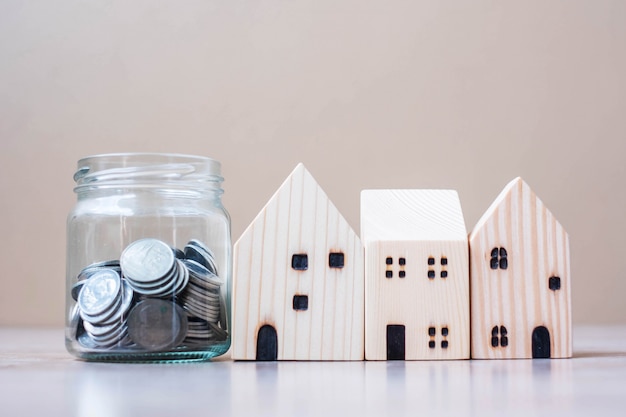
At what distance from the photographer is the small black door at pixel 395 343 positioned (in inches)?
42.5

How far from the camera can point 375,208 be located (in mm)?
1166

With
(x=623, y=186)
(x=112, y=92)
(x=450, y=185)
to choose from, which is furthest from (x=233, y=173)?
(x=623, y=186)

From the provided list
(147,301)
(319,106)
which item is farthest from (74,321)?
(319,106)

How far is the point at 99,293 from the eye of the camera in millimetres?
1005

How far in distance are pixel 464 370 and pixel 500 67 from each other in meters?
1.74

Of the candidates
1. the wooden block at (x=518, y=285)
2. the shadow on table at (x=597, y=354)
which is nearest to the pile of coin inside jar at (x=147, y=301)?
the wooden block at (x=518, y=285)

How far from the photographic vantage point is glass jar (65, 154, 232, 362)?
99cm

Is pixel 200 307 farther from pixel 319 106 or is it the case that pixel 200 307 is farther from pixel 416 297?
pixel 319 106

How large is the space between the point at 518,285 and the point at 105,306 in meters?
0.55

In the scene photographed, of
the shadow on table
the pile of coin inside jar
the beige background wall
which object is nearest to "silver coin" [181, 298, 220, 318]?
the pile of coin inside jar

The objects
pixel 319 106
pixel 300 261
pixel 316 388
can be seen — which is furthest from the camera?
pixel 319 106

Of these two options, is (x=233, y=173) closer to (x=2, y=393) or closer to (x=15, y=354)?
(x=15, y=354)

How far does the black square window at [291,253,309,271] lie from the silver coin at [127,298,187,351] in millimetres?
170

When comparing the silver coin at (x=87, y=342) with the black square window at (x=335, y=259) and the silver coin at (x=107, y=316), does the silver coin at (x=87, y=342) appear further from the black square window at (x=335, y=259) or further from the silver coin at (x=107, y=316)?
the black square window at (x=335, y=259)
